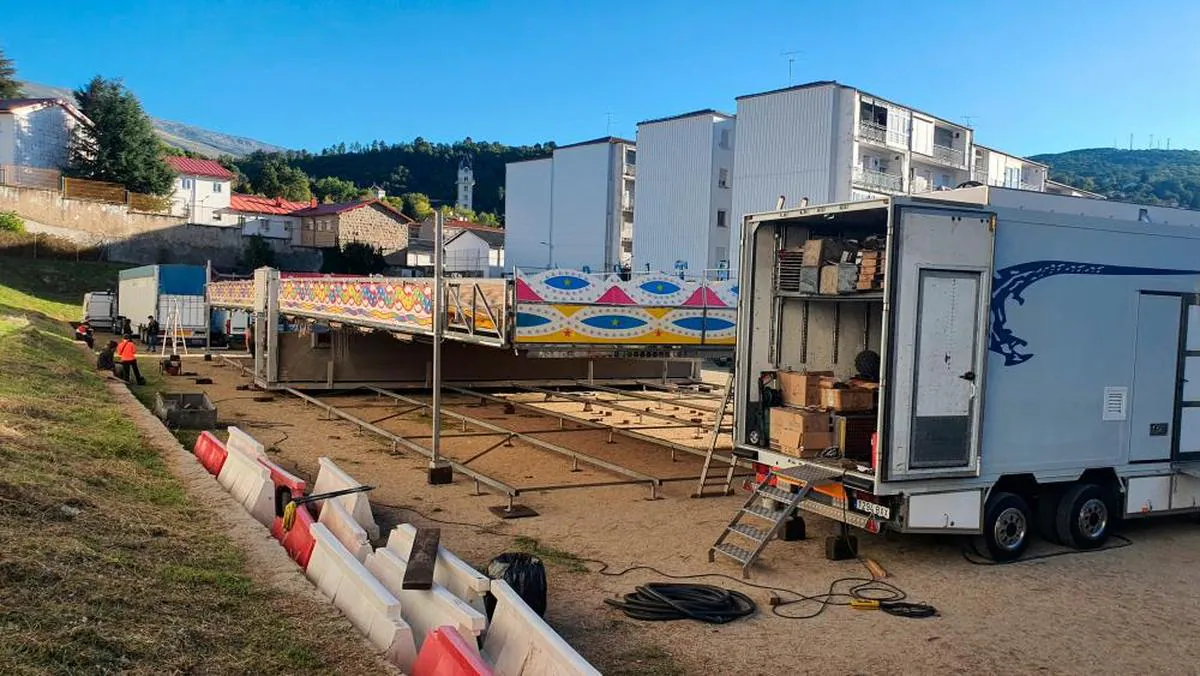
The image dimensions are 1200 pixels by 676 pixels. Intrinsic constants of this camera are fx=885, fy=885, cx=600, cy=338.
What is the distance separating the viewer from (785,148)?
1761 inches

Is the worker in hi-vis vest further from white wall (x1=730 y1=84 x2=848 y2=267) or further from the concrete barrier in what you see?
white wall (x1=730 y1=84 x2=848 y2=267)

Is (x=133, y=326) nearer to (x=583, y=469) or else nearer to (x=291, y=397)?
(x=291, y=397)

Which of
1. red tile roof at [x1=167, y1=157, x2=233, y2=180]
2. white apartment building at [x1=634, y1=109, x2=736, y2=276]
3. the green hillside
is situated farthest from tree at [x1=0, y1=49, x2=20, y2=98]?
the green hillside

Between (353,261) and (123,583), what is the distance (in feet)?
182

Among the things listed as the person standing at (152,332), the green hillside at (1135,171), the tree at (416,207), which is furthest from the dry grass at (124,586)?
the green hillside at (1135,171)

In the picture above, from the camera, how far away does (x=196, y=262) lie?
56.6 m

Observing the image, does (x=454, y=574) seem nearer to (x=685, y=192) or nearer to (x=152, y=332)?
(x=152, y=332)

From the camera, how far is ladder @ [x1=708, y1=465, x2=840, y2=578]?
27.0ft

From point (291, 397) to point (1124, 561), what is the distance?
17.8m

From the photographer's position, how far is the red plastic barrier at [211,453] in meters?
11.2

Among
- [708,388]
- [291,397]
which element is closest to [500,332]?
[291,397]

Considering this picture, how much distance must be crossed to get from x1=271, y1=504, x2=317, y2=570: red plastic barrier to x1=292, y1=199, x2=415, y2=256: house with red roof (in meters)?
61.8

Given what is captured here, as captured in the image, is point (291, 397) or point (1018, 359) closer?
point (1018, 359)

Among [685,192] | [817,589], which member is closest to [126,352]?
[817,589]
